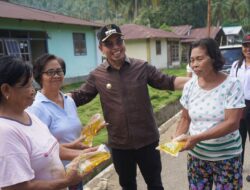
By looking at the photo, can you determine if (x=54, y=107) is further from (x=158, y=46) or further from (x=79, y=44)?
(x=158, y=46)

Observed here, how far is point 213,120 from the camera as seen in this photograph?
2623mm

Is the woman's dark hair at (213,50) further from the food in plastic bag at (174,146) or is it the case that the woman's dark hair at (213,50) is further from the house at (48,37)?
the house at (48,37)

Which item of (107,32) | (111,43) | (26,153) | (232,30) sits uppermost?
(107,32)

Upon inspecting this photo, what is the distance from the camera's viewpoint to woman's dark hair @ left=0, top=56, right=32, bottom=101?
1.80 meters

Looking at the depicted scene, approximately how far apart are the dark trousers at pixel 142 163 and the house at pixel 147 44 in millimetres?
21603

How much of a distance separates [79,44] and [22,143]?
1689 cm

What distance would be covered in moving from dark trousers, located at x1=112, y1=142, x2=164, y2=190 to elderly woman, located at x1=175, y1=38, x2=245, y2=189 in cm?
64

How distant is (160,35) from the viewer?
26.2 m

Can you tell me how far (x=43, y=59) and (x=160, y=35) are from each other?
79.0 feet

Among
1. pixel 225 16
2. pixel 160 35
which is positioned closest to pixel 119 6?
pixel 225 16

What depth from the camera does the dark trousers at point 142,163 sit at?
3371mm

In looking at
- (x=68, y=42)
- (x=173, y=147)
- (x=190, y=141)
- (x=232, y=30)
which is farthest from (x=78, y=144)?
(x=232, y=30)

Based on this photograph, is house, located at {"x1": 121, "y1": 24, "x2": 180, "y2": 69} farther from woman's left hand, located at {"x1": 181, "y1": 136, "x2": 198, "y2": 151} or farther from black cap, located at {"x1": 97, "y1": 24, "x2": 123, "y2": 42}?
woman's left hand, located at {"x1": 181, "y1": 136, "x2": 198, "y2": 151}

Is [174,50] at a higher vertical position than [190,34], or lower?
lower
